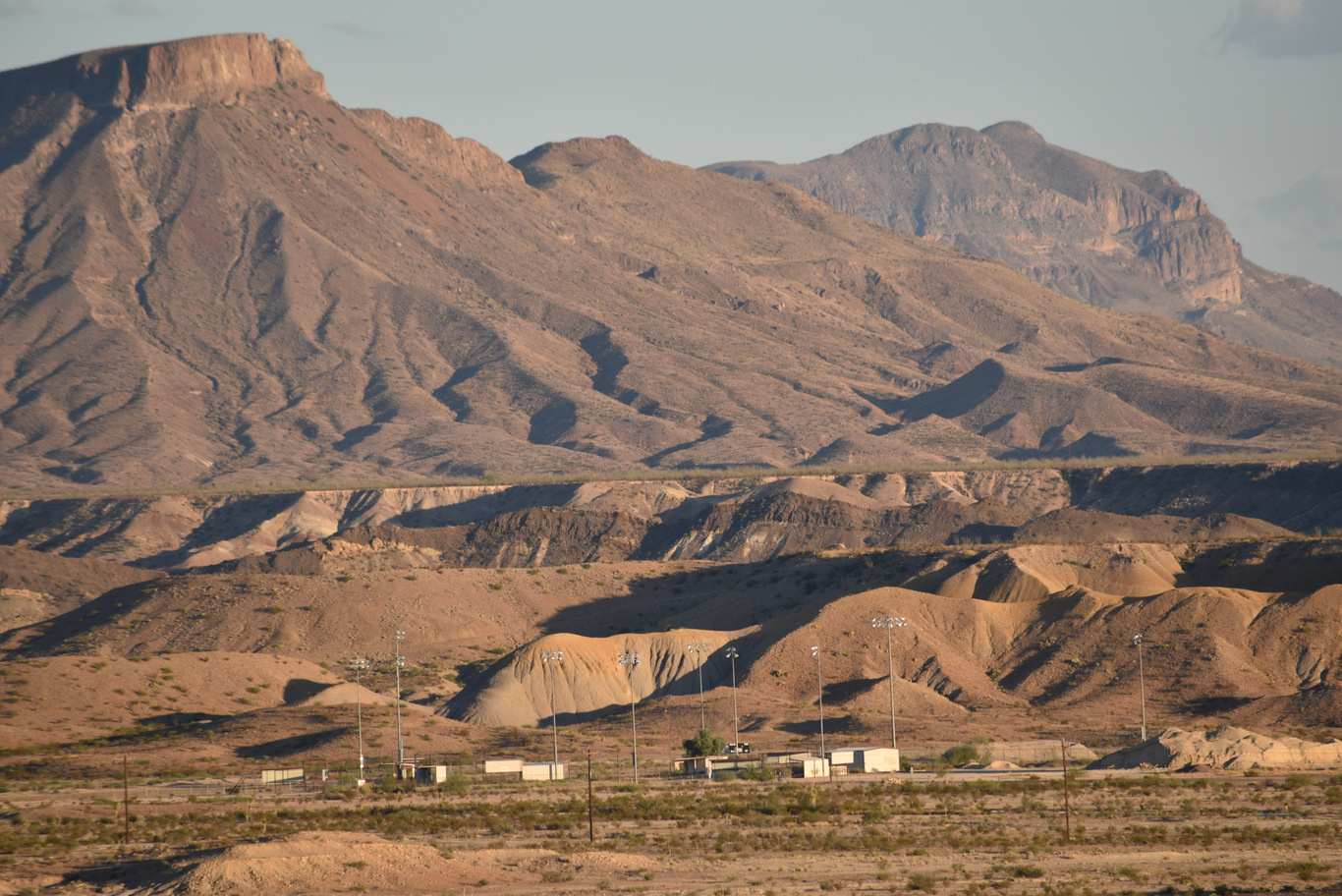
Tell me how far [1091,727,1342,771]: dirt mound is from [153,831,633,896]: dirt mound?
23.2m

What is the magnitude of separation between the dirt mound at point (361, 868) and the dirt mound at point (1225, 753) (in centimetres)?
2320

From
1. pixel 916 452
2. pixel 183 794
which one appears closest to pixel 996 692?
pixel 183 794

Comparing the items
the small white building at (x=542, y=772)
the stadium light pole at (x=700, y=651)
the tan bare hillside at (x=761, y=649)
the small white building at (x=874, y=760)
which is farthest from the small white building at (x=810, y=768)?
the stadium light pole at (x=700, y=651)

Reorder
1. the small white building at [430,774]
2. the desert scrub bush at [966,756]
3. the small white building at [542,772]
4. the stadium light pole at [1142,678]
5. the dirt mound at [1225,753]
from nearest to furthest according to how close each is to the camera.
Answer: the dirt mound at [1225,753] → the small white building at [430,774] → the small white building at [542,772] → the desert scrub bush at [966,756] → the stadium light pole at [1142,678]

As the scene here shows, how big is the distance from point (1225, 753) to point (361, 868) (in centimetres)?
3127

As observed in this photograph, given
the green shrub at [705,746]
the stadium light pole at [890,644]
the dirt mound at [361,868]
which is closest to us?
the dirt mound at [361,868]

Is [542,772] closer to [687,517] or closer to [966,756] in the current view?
[966,756]

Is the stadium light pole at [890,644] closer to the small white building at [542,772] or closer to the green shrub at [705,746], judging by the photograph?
the green shrub at [705,746]

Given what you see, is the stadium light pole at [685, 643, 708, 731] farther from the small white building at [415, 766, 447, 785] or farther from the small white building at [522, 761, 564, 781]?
the small white building at [415, 766, 447, 785]

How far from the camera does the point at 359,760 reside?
188 feet

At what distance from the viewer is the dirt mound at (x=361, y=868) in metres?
34.5

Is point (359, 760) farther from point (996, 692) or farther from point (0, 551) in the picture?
point (0, 551)

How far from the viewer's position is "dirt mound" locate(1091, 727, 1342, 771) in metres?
54.1

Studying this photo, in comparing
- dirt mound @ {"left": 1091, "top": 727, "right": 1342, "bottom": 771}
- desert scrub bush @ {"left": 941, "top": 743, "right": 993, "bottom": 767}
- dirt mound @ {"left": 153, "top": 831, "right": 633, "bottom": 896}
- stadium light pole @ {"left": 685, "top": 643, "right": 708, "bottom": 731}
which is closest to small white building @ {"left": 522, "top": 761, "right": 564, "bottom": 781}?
stadium light pole @ {"left": 685, "top": 643, "right": 708, "bottom": 731}
